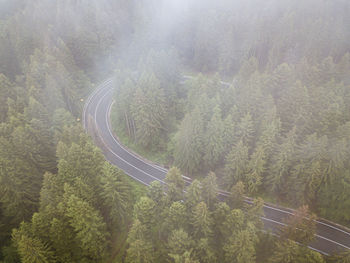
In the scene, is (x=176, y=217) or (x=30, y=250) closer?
(x=30, y=250)

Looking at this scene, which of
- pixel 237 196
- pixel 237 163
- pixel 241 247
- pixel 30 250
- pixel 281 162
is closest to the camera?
pixel 241 247

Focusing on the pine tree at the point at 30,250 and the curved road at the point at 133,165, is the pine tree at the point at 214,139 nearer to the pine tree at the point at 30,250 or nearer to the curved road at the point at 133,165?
the curved road at the point at 133,165

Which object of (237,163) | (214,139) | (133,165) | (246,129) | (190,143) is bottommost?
(133,165)

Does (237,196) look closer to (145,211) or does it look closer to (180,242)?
(180,242)

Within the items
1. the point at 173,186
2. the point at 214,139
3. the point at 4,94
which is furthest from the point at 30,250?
the point at 4,94

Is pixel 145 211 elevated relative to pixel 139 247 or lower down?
elevated

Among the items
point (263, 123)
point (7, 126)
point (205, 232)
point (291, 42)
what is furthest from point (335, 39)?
point (7, 126)

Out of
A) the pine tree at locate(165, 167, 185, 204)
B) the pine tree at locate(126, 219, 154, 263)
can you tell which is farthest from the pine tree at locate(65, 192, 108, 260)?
the pine tree at locate(165, 167, 185, 204)
